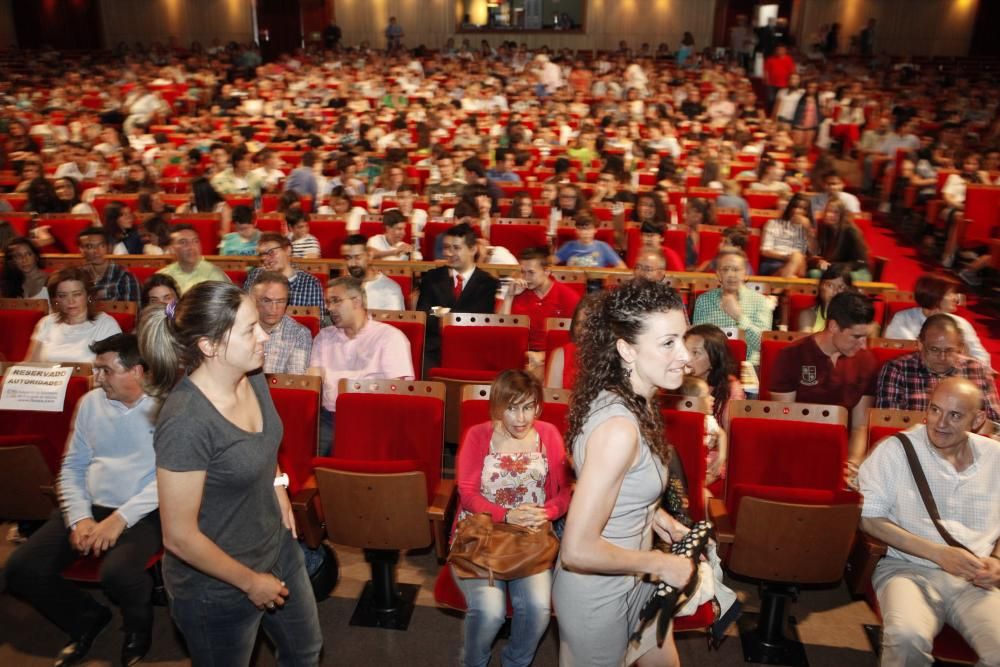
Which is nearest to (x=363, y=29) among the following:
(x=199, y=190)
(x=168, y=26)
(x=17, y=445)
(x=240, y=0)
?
(x=240, y=0)

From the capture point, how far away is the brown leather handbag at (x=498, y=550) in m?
2.11

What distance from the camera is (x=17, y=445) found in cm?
263

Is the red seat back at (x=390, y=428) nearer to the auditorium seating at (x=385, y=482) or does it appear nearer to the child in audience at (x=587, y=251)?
the auditorium seating at (x=385, y=482)

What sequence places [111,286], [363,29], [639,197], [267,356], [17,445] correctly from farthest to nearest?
[363,29] → [639,197] → [111,286] → [267,356] → [17,445]

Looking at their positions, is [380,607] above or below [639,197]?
Result: below

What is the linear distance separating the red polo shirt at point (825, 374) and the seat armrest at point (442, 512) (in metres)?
1.56

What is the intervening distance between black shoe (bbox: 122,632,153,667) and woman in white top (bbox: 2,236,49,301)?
8.79 feet

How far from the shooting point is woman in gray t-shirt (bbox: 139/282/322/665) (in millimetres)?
1512

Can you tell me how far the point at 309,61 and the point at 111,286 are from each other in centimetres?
1407

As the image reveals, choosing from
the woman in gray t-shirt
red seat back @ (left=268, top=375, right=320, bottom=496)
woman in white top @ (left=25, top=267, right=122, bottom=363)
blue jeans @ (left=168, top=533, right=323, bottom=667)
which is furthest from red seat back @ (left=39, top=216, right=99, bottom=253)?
blue jeans @ (left=168, top=533, right=323, bottom=667)

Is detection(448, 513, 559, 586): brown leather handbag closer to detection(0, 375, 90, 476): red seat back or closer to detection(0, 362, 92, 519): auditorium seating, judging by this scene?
detection(0, 362, 92, 519): auditorium seating

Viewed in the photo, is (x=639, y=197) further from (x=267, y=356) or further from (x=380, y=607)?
(x=380, y=607)

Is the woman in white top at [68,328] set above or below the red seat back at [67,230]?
above

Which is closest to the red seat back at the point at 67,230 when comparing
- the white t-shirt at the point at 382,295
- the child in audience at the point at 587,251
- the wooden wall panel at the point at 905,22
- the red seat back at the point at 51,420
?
the white t-shirt at the point at 382,295
